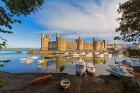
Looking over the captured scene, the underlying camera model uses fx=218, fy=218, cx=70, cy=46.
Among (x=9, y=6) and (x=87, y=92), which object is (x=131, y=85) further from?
(x=9, y=6)

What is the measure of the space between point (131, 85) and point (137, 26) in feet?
22.6

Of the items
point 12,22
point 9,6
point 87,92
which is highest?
point 9,6

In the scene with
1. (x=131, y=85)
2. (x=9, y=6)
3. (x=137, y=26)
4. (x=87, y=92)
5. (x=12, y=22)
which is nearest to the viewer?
(x=9, y=6)

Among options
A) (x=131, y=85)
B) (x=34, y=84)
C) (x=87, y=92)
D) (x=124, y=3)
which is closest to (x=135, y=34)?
(x=124, y=3)

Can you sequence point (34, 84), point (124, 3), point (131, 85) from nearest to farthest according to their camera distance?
1. point (124, 3)
2. point (131, 85)
3. point (34, 84)

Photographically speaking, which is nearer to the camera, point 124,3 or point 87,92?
point 124,3

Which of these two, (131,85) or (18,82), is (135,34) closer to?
(131,85)

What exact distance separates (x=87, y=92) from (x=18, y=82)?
1095cm

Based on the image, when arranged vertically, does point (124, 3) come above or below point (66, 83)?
above

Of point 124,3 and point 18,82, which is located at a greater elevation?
point 124,3

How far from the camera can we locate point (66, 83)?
26.9 m

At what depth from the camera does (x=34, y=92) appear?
84.8 ft

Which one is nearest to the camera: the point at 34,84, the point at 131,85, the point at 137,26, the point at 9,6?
the point at 9,6

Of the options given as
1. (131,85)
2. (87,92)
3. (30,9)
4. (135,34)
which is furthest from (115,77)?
(30,9)
